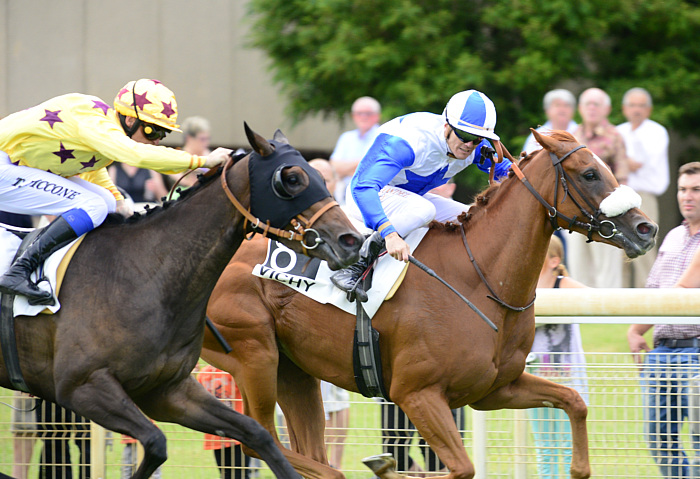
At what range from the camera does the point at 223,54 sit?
46.5 ft

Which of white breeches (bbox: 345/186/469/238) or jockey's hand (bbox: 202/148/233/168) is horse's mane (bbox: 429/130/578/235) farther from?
jockey's hand (bbox: 202/148/233/168)

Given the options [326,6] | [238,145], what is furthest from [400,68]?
[238,145]

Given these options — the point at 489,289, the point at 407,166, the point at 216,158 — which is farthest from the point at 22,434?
the point at 489,289

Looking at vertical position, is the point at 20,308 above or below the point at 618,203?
below

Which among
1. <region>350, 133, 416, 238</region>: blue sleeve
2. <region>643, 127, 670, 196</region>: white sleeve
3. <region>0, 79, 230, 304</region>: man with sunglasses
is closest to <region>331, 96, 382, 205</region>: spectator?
<region>643, 127, 670, 196</region>: white sleeve

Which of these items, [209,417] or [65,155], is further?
[65,155]

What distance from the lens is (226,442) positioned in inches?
214

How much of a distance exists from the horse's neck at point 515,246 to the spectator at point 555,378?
56cm

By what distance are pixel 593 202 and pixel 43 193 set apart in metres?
2.54

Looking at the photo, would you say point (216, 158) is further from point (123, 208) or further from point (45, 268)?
point (123, 208)

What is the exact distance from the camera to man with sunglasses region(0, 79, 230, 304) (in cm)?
415

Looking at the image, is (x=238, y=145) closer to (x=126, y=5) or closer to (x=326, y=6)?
(x=126, y=5)

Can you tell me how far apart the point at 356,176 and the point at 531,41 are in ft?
20.6

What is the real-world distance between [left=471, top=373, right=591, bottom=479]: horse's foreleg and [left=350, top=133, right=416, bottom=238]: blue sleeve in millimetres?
998
